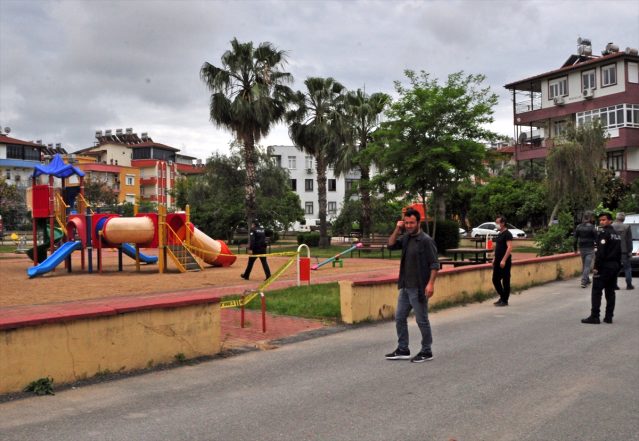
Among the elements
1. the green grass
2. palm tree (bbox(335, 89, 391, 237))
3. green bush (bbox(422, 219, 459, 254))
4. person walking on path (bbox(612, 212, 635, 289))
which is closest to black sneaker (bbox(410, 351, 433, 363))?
the green grass

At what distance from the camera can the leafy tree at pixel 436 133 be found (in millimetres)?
27719

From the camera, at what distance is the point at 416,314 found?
24.8 feet

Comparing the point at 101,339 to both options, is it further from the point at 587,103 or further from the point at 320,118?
the point at 587,103

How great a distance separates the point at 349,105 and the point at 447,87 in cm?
1054

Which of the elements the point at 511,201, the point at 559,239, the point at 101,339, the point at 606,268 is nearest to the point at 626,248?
the point at 606,268

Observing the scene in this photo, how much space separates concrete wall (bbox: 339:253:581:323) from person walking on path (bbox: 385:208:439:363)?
2731 mm

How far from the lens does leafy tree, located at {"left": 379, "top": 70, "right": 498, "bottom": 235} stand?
2772cm

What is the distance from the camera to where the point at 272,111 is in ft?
111

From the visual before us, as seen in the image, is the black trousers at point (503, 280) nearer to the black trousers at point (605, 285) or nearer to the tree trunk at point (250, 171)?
the black trousers at point (605, 285)

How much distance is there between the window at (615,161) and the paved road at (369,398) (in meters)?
42.0

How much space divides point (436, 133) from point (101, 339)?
23.1 meters

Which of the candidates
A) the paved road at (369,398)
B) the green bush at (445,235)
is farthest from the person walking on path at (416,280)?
the green bush at (445,235)

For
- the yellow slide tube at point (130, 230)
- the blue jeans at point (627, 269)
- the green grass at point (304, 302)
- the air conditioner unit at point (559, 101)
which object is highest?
the air conditioner unit at point (559, 101)

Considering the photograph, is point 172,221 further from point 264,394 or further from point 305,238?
point 305,238
